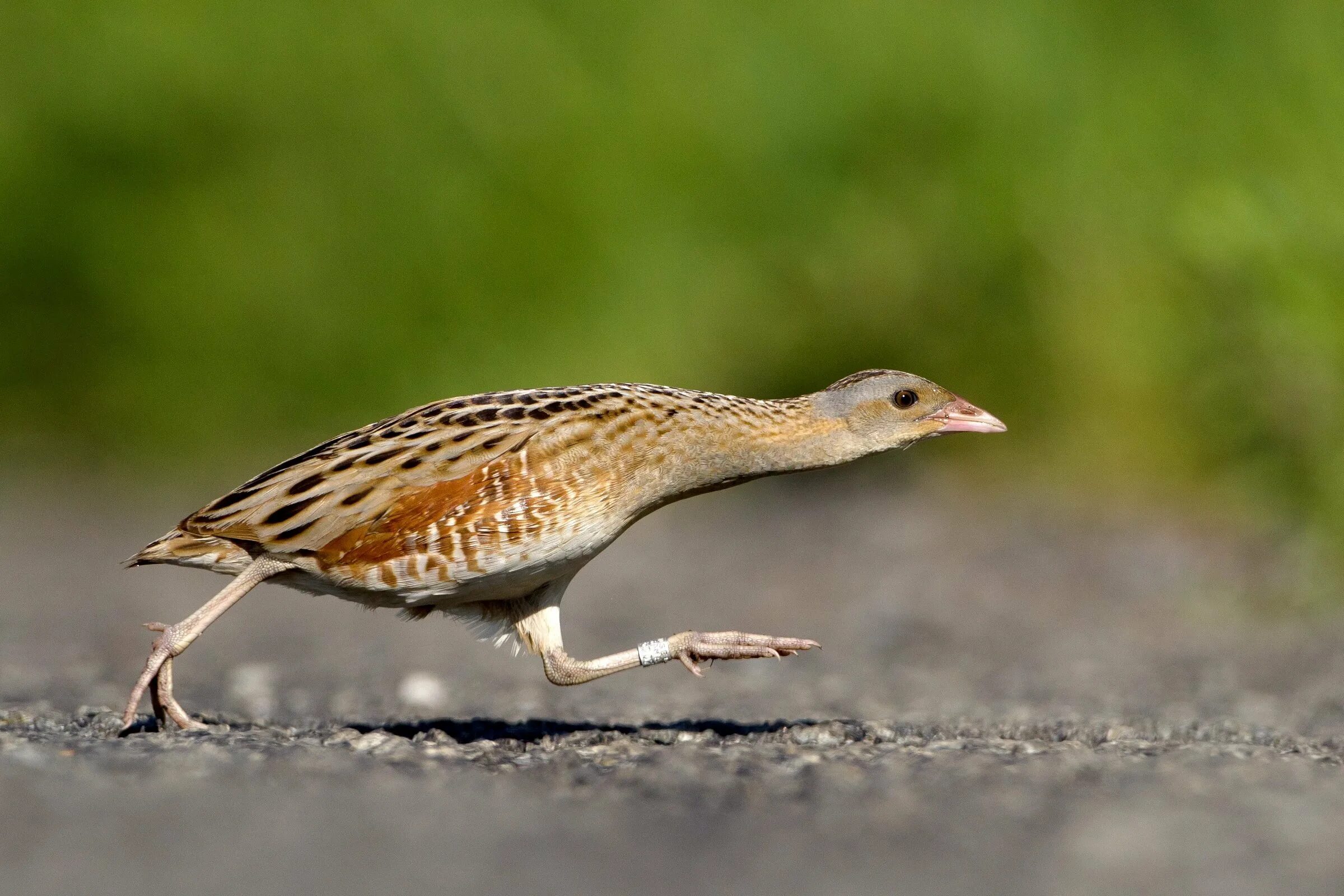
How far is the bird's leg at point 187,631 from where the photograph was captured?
19.8 ft

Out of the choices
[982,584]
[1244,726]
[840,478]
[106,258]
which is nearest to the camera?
[1244,726]

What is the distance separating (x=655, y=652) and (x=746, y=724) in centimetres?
50

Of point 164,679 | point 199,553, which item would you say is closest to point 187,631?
point 164,679

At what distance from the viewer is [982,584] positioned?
10547mm

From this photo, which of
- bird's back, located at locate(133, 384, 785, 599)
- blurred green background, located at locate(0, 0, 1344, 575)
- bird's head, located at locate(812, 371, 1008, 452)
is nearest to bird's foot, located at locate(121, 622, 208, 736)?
bird's back, located at locate(133, 384, 785, 599)

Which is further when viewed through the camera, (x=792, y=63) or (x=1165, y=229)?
(x=792, y=63)

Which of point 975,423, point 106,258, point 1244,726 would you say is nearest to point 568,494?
point 975,423

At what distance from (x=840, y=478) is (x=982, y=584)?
2.58 m

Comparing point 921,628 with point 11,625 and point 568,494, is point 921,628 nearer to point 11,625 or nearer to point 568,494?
point 568,494

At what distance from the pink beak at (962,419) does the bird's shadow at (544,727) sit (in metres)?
1.20

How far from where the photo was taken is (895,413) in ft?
21.1

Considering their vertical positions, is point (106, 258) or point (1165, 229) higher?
point (106, 258)

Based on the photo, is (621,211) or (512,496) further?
(621,211)

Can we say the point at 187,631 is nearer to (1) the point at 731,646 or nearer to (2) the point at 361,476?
(2) the point at 361,476
